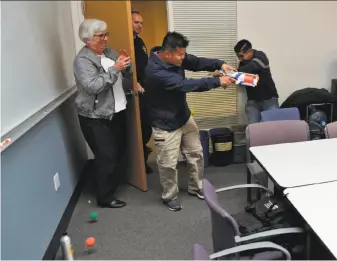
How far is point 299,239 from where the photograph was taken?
1.40 m

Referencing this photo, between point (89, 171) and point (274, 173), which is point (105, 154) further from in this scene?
point (274, 173)

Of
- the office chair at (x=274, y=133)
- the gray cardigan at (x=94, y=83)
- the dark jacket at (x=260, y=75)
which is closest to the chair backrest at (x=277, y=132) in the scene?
the office chair at (x=274, y=133)

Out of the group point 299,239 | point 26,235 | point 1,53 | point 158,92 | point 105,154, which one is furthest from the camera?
point 105,154

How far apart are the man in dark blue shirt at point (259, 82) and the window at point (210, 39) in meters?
0.25

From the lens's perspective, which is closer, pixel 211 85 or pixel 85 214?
pixel 211 85

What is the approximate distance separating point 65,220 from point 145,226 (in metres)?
0.60

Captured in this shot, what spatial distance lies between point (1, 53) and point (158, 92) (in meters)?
1.08

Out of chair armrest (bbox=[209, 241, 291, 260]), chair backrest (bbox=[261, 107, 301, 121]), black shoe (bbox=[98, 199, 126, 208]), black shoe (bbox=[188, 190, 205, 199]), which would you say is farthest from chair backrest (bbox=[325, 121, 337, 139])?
black shoe (bbox=[98, 199, 126, 208])

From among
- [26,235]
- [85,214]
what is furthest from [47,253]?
[85,214]

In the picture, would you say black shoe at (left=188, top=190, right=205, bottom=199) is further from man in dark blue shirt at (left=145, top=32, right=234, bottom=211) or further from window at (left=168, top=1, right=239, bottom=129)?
window at (left=168, top=1, right=239, bottom=129)

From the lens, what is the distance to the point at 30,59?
1.91 meters

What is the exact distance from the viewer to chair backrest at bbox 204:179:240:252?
1230 millimetres

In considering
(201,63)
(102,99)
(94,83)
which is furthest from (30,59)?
(201,63)

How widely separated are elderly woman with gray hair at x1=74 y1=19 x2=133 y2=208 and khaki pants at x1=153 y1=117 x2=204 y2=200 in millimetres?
382
